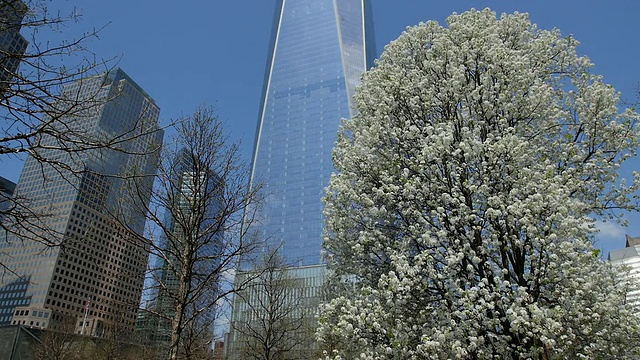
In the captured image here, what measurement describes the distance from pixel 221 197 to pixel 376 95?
18.0ft

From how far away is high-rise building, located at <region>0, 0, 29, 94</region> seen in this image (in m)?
4.58

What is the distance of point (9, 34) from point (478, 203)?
28.8ft

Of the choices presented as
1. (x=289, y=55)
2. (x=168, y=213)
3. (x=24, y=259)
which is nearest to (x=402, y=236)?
(x=168, y=213)

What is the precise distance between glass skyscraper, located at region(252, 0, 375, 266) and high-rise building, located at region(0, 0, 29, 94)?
11748 centimetres

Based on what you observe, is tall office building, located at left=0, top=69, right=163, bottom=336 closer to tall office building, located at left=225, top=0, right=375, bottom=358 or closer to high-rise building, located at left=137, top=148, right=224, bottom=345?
high-rise building, located at left=137, top=148, right=224, bottom=345

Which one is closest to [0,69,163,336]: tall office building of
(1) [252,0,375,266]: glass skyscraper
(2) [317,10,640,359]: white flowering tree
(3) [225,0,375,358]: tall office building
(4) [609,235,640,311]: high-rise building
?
(2) [317,10,640,359]: white flowering tree

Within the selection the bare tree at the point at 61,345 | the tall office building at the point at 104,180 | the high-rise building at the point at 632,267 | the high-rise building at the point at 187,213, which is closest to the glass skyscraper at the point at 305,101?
the bare tree at the point at 61,345

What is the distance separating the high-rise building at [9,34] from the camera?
4582mm

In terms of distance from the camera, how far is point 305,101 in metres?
148

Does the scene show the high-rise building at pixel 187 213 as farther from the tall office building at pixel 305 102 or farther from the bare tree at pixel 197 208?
the tall office building at pixel 305 102

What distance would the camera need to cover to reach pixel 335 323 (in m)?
9.68

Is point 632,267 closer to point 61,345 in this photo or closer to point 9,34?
point 9,34

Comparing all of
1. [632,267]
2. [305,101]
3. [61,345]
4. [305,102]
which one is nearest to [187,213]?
[632,267]

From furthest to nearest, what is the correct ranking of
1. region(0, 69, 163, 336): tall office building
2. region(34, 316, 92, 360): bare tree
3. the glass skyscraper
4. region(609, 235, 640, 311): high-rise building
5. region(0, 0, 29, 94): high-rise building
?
the glass skyscraper → region(34, 316, 92, 360): bare tree → region(609, 235, 640, 311): high-rise building → region(0, 69, 163, 336): tall office building → region(0, 0, 29, 94): high-rise building
